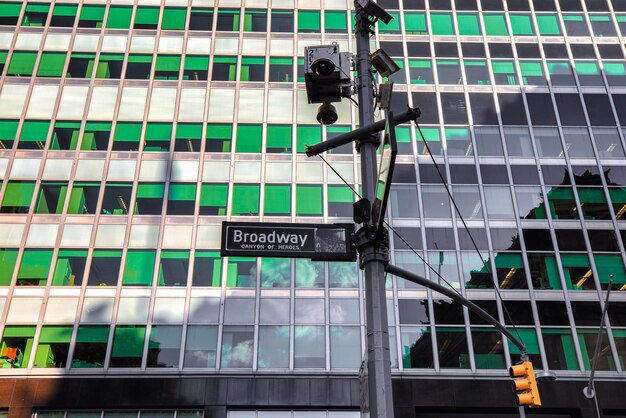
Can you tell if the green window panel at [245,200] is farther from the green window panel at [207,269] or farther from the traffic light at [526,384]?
the traffic light at [526,384]

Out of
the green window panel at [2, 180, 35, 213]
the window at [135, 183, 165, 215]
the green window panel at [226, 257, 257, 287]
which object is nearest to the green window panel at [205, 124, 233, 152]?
the window at [135, 183, 165, 215]

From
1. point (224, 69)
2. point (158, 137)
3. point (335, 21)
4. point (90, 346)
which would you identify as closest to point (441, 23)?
point (335, 21)

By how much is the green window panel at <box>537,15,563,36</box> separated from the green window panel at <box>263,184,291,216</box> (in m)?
18.8

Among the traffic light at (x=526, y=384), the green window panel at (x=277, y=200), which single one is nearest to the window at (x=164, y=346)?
the green window panel at (x=277, y=200)

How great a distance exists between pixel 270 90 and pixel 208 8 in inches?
282

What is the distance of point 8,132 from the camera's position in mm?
31969

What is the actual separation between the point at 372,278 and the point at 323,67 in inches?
105

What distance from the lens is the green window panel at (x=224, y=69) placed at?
113ft

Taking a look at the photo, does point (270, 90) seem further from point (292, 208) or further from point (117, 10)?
point (117, 10)

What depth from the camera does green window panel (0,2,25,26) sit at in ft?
115

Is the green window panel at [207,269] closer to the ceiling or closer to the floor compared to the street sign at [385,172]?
closer to the ceiling

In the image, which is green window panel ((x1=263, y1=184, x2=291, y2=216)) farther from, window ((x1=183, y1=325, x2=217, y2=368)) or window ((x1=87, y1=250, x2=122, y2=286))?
window ((x1=87, y1=250, x2=122, y2=286))

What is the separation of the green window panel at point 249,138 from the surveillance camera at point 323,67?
986 inches

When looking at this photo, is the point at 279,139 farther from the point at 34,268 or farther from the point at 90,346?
the point at 90,346
